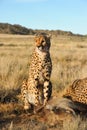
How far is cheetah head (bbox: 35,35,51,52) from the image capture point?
25.1 ft

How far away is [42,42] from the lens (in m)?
7.70

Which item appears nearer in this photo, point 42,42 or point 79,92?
point 42,42

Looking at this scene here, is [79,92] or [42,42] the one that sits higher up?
[42,42]

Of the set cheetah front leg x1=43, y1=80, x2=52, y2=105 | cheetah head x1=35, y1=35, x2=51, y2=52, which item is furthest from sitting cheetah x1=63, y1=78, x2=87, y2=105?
cheetah head x1=35, y1=35, x2=51, y2=52

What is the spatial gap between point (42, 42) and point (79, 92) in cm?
121

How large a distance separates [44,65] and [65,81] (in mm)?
3146

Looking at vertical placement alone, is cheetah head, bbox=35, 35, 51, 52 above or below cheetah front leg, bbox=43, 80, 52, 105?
above

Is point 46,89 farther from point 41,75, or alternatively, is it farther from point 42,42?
point 42,42

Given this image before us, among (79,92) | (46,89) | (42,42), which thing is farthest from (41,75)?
(79,92)

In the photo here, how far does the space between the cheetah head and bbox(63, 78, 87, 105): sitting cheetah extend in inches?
37.8

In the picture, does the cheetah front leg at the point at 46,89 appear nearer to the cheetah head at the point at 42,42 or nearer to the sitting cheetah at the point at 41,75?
the sitting cheetah at the point at 41,75

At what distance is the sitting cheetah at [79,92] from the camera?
787 centimetres

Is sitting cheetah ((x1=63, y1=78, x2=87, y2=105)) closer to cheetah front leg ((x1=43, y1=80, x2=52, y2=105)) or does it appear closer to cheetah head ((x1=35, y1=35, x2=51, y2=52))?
cheetah front leg ((x1=43, y1=80, x2=52, y2=105))

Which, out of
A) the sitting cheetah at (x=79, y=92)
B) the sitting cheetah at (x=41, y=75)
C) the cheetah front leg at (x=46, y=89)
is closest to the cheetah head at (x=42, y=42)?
the sitting cheetah at (x=41, y=75)
